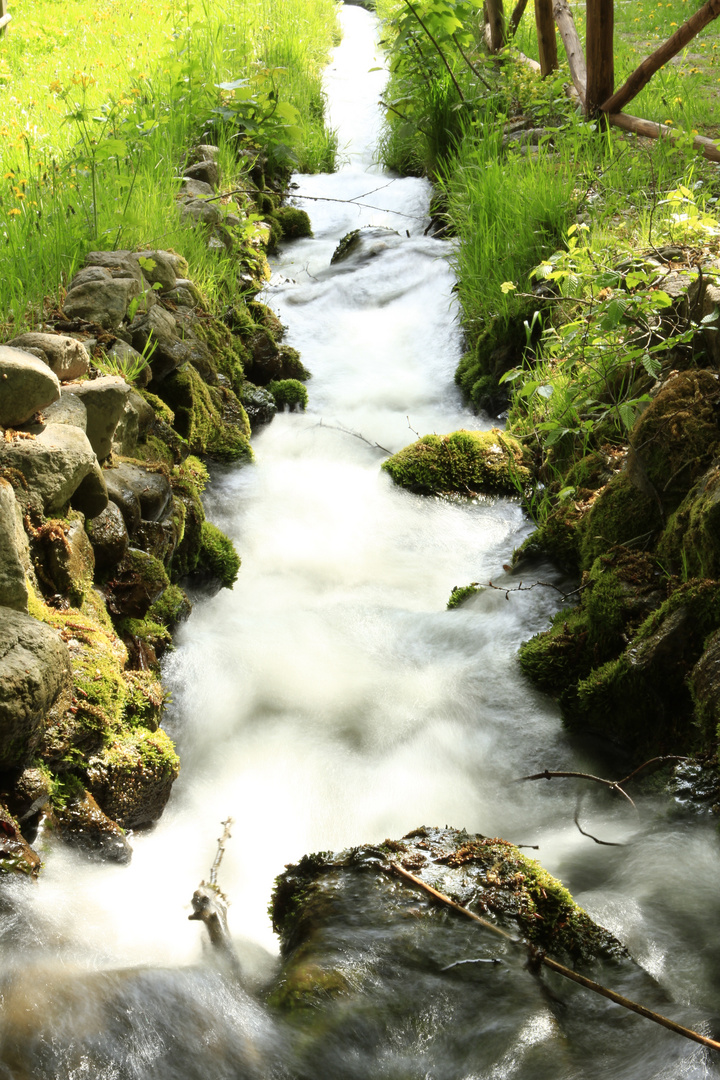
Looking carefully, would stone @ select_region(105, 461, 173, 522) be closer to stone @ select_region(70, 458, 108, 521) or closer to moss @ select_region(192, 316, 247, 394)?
stone @ select_region(70, 458, 108, 521)

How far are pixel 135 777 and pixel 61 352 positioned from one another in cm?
174

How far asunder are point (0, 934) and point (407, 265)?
6.55 m

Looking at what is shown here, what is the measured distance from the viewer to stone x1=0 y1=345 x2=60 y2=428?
2.60 m

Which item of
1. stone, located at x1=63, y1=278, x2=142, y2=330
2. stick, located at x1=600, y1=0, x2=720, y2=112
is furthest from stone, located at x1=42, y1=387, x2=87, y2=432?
stick, located at x1=600, y1=0, x2=720, y2=112

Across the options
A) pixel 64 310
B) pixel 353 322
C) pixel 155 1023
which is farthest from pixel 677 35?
pixel 155 1023

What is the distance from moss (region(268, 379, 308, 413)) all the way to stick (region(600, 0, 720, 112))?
11.6ft

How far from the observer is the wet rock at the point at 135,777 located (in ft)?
8.13

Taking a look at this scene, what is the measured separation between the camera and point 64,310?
12.9 ft

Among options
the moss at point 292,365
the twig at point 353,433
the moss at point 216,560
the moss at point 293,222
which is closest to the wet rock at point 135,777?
the moss at point 216,560

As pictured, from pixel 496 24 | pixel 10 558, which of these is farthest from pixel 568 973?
pixel 496 24

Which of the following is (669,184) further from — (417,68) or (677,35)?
(417,68)

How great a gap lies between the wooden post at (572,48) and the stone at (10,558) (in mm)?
6609

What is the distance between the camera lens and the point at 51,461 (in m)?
2.70

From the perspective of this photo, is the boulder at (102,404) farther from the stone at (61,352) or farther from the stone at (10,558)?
the stone at (10,558)
